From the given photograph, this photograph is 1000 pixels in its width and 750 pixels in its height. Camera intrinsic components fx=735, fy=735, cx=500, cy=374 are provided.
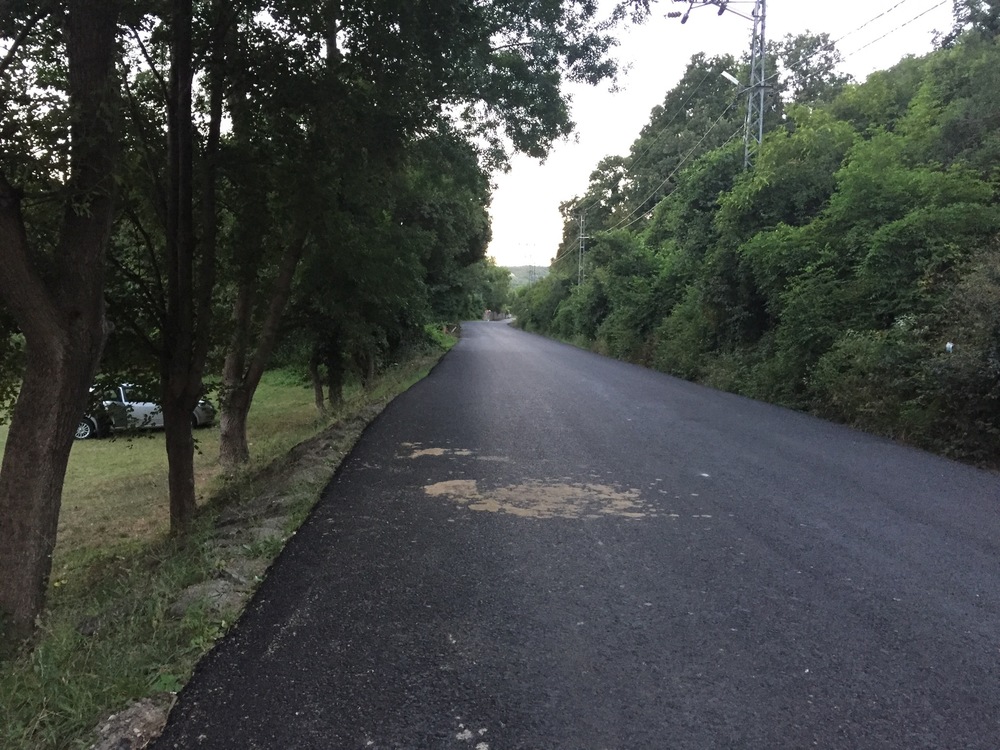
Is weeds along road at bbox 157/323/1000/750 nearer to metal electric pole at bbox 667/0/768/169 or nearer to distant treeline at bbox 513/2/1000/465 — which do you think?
distant treeline at bbox 513/2/1000/465

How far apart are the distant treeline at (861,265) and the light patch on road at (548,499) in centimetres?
524

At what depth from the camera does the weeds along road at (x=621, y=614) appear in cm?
312

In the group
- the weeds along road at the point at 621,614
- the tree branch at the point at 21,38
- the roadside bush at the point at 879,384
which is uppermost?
the tree branch at the point at 21,38

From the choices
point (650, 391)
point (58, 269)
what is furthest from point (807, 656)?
point (650, 391)

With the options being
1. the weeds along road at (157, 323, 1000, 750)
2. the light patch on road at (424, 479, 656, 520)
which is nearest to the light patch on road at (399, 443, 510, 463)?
the weeds along road at (157, 323, 1000, 750)

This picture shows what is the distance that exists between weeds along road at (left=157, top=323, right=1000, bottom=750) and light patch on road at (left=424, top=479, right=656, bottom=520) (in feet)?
0.11

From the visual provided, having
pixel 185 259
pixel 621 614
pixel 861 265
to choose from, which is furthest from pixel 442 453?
pixel 861 265

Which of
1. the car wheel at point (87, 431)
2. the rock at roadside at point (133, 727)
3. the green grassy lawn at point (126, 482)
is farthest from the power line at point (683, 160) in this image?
the rock at roadside at point (133, 727)

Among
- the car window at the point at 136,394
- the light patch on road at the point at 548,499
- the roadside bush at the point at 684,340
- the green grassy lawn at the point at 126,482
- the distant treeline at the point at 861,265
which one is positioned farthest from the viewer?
the roadside bush at the point at 684,340

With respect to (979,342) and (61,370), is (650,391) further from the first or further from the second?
(61,370)

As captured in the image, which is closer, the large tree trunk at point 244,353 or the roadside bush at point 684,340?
the large tree trunk at point 244,353

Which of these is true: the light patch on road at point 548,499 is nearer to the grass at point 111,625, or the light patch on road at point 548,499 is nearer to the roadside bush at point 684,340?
the grass at point 111,625

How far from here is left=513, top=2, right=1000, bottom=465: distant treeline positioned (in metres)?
10.3

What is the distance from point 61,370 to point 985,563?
7089mm
